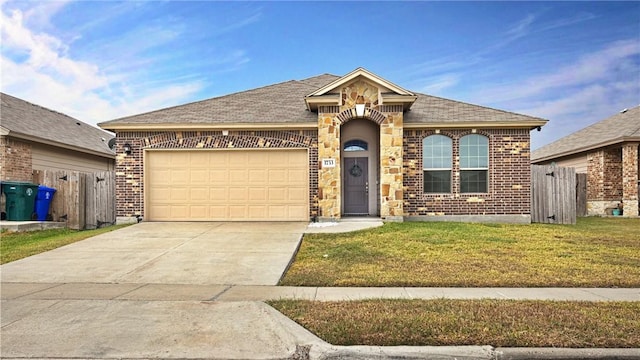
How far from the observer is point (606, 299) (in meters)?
5.69

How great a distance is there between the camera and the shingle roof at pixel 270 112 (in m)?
13.5

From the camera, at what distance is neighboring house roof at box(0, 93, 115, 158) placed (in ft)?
49.0

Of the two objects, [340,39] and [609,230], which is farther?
[340,39]

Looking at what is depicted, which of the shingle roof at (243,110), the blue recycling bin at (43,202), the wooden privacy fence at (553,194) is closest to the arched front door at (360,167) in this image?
the shingle roof at (243,110)

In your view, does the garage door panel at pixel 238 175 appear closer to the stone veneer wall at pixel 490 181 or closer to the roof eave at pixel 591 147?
the stone veneer wall at pixel 490 181

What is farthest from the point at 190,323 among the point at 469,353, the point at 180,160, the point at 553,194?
the point at 553,194

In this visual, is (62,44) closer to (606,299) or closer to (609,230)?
(606,299)

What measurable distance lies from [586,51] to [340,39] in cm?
1092

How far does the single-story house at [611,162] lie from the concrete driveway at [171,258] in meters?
15.2

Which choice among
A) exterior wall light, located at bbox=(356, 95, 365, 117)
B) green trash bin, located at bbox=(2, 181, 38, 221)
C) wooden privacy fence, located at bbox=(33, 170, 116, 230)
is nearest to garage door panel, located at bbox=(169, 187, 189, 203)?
wooden privacy fence, located at bbox=(33, 170, 116, 230)

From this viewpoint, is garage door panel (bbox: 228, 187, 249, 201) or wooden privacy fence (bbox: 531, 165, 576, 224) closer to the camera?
garage door panel (bbox: 228, 187, 249, 201)

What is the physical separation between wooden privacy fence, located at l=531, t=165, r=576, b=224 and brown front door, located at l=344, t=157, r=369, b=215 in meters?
5.75

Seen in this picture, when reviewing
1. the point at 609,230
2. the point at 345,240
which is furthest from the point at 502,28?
the point at 345,240

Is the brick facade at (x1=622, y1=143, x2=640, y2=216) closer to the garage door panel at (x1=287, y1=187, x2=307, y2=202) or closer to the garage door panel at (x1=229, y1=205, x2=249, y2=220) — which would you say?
the garage door panel at (x1=287, y1=187, x2=307, y2=202)
